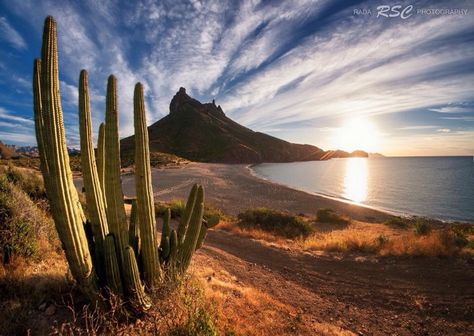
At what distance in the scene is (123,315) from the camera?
402 cm

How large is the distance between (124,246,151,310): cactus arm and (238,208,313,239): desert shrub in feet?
35.2

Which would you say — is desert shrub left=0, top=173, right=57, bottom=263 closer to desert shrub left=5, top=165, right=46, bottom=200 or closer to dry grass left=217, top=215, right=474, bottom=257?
desert shrub left=5, top=165, right=46, bottom=200

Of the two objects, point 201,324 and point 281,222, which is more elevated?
point 201,324

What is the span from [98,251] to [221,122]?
600 ft

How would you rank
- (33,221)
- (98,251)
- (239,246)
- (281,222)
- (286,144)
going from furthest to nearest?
(286,144)
(281,222)
(239,246)
(33,221)
(98,251)

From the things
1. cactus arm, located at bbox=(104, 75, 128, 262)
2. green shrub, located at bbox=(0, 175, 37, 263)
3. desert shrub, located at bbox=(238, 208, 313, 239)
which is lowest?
desert shrub, located at bbox=(238, 208, 313, 239)

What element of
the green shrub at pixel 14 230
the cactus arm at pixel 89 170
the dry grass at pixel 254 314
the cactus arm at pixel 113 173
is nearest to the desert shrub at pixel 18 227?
the green shrub at pixel 14 230

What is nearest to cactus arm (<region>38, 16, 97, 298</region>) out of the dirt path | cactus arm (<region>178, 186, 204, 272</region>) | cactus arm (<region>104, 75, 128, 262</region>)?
cactus arm (<region>104, 75, 128, 262</region>)

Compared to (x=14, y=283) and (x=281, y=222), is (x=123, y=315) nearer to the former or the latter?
(x=14, y=283)

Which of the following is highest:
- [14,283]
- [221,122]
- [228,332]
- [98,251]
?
[221,122]

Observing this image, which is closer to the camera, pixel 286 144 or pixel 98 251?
pixel 98 251

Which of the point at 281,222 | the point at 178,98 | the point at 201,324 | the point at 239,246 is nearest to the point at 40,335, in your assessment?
the point at 201,324

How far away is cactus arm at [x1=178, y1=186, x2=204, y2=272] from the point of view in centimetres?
532

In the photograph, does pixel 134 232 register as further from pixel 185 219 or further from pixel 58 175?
pixel 58 175
